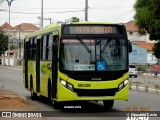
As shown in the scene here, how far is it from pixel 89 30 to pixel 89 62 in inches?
42.2

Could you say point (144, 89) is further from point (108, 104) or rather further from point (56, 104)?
point (56, 104)

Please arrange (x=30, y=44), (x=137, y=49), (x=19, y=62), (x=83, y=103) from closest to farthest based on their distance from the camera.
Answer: (x=83, y=103) → (x=30, y=44) → (x=137, y=49) → (x=19, y=62)

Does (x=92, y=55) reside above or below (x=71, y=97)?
above

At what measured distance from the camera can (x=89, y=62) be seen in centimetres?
1712

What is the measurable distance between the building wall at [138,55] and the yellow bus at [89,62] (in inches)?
3416

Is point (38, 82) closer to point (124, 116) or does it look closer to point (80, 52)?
point (80, 52)

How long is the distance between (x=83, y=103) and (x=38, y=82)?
6.60ft

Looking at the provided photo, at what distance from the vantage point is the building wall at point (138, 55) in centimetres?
10462

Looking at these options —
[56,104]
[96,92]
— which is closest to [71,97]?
[96,92]

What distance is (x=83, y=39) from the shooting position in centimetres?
1730

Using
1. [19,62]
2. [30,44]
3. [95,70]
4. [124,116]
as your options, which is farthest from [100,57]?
[19,62]

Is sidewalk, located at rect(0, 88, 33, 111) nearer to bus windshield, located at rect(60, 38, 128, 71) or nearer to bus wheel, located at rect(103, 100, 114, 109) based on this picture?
bus windshield, located at rect(60, 38, 128, 71)

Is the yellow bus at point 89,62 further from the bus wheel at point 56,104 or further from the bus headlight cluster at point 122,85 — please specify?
the bus wheel at point 56,104

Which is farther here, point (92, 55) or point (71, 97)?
point (92, 55)
